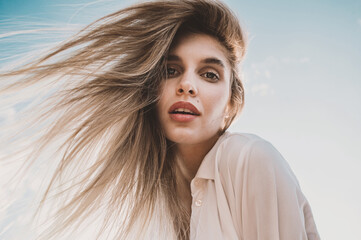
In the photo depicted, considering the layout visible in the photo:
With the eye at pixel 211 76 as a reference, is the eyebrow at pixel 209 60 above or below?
above

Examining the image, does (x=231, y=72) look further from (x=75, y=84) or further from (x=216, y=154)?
(x=75, y=84)

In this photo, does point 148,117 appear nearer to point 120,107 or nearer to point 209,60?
point 120,107

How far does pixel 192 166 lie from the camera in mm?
2701

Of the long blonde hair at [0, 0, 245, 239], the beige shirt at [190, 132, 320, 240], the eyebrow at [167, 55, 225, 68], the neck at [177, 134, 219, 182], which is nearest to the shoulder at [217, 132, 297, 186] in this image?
the beige shirt at [190, 132, 320, 240]

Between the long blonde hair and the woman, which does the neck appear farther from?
the long blonde hair

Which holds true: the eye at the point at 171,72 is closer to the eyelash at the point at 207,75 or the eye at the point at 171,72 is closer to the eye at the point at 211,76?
the eyelash at the point at 207,75

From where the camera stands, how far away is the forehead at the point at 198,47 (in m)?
2.32

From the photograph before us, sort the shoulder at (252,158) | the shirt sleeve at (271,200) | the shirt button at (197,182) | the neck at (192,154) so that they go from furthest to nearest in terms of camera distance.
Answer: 1. the neck at (192,154)
2. the shirt button at (197,182)
3. the shoulder at (252,158)
4. the shirt sleeve at (271,200)

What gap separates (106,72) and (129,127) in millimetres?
495

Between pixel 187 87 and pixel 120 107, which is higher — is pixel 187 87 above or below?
above

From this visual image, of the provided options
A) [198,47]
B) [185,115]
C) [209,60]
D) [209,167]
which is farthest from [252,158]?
[198,47]

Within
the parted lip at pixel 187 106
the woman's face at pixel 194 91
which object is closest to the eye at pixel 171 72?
the woman's face at pixel 194 91

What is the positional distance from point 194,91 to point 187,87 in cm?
6

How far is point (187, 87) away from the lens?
6.97 ft
